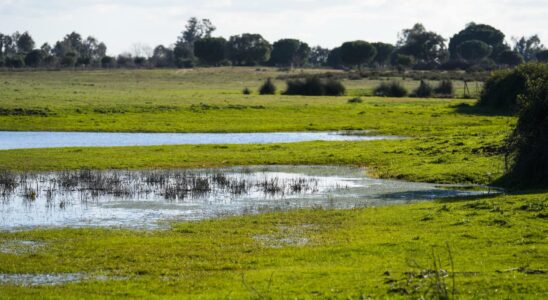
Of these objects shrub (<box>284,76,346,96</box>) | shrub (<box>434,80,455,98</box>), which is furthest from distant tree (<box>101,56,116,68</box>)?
shrub (<box>434,80,455,98</box>)

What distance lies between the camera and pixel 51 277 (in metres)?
20.0

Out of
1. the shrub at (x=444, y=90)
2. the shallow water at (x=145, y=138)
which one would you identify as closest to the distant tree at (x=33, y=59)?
the shrub at (x=444, y=90)

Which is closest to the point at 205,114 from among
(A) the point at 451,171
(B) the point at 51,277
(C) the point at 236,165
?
(C) the point at 236,165

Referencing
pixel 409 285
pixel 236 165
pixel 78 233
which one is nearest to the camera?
pixel 409 285

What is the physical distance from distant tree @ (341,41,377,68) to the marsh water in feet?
509

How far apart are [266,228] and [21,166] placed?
2040cm

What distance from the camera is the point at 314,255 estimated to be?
861 inches

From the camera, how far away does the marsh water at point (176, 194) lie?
2922cm

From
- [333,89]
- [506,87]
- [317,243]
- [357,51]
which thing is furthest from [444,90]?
[317,243]

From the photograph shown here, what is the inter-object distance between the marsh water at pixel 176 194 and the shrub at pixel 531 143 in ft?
6.90

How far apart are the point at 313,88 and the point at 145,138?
4926 cm

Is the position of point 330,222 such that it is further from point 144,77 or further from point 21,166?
point 144,77

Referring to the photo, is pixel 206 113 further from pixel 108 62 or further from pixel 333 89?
pixel 108 62

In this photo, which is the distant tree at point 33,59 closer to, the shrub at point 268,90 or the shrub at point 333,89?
the shrub at point 268,90
